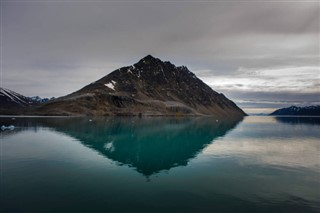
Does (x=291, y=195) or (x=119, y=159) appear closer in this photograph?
(x=291, y=195)

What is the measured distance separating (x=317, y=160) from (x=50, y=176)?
41693 millimetres

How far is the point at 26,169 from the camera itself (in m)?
29.7

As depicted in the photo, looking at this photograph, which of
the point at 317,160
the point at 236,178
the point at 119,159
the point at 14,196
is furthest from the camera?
the point at 317,160

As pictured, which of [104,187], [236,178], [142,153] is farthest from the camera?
[142,153]

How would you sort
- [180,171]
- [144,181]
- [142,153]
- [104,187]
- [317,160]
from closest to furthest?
[104,187] < [144,181] < [180,171] < [317,160] < [142,153]

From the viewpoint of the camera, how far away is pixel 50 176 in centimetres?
2678

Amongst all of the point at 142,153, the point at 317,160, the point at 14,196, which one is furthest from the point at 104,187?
the point at 317,160

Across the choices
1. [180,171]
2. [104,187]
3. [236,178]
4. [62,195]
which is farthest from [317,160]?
[62,195]

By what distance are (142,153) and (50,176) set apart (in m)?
19.4

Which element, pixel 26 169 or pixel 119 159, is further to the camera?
pixel 119 159

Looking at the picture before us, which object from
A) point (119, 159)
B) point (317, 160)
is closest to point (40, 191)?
point (119, 159)

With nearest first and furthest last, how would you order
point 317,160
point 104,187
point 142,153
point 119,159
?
point 104,187, point 119,159, point 317,160, point 142,153

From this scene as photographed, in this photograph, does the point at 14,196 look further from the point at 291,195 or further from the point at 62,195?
the point at 291,195

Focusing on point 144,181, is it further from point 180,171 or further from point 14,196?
point 14,196
